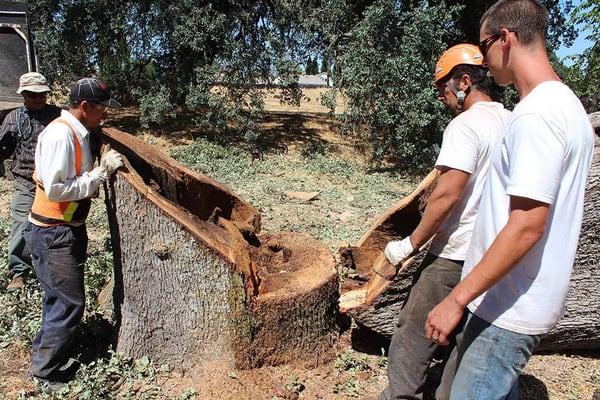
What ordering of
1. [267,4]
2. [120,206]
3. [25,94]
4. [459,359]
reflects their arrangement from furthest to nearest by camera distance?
[267,4], [25,94], [120,206], [459,359]

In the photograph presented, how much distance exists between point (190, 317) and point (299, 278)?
0.69 metres

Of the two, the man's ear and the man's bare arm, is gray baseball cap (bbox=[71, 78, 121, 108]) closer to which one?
the man's bare arm

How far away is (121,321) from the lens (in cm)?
326

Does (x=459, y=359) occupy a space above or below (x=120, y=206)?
below

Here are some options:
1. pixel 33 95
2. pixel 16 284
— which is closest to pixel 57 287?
pixel 16 284

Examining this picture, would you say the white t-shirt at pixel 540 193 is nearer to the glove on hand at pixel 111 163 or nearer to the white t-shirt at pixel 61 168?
the glove on hand at pixel 111 163

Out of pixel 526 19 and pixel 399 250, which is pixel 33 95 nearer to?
pixel 399 250

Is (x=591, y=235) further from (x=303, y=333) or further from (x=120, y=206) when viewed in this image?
(x=120, y=206)

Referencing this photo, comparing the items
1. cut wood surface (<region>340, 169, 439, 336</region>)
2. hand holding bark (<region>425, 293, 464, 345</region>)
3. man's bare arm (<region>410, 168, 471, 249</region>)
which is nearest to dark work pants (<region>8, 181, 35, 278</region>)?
cut wood surface (<region>340, 169, 439, 336</region>)

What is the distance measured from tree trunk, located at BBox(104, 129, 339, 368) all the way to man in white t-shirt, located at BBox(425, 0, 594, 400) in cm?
135

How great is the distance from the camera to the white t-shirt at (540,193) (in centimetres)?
151

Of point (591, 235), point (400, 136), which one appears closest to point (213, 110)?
point (400, 136)

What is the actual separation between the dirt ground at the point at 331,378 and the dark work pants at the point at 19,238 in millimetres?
983

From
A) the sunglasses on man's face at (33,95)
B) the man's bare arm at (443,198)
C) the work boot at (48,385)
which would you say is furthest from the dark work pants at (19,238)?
the man's bare arm at (443,198)
